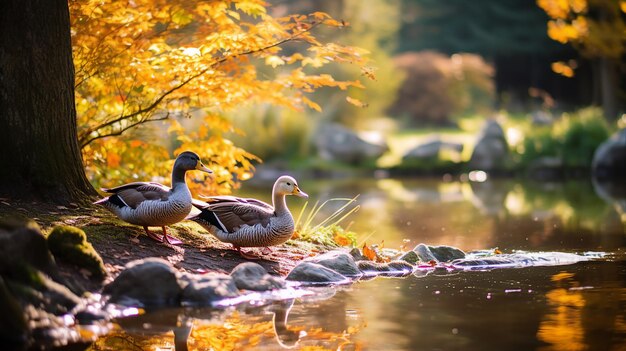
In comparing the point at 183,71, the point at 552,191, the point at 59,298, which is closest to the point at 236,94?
the point at 183,71

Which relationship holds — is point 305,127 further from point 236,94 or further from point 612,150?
point 236,94

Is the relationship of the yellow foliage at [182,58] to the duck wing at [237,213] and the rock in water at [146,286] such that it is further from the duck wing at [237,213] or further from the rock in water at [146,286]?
the rock in water at [146,286]

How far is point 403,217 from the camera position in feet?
58.8

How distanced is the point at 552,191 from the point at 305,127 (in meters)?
10.4

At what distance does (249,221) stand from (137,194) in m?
1.17

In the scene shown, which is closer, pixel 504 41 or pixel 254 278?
pixel 254 278

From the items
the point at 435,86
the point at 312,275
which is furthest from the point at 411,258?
the point at 435,86

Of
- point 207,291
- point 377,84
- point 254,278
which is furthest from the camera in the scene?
point 377,84

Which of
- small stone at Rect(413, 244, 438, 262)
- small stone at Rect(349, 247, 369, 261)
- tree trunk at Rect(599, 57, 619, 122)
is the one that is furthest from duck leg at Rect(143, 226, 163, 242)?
tree trunk at Rect(599, 57, 619, 122)

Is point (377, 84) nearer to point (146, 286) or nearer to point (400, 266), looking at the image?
point (400, 266)

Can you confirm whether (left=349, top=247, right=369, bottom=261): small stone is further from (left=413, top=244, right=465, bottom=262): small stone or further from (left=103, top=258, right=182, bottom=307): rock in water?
(left=103, top=258, right=182, bottom=307): rock in water

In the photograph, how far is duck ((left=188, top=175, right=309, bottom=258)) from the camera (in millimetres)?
9383

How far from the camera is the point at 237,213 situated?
9516 mm

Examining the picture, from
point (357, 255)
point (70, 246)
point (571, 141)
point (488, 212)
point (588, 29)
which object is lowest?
point (488, 212)
